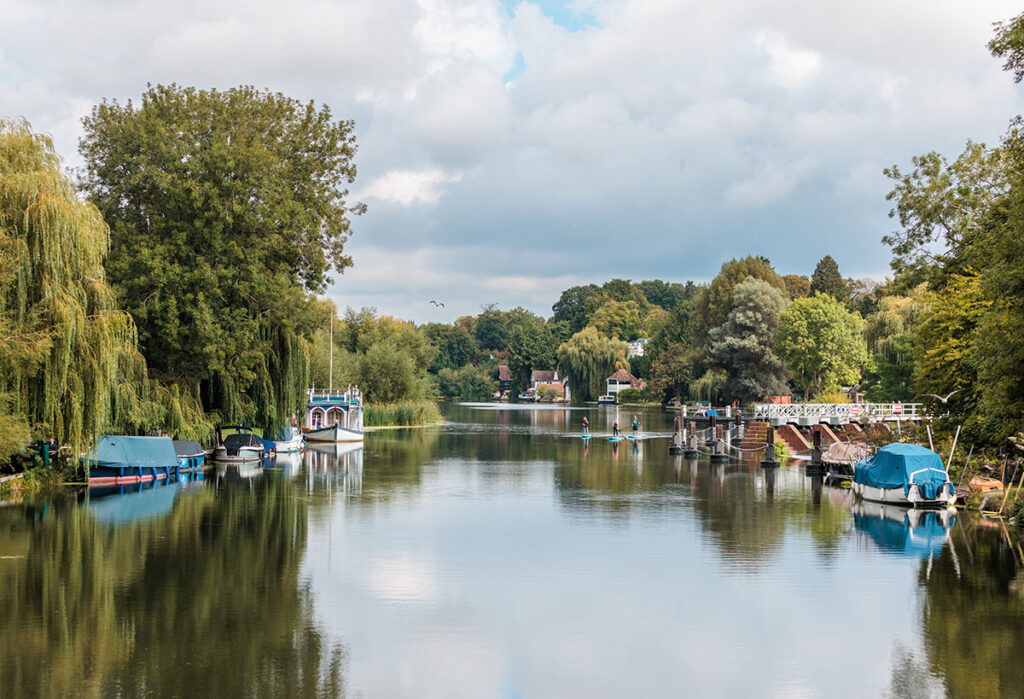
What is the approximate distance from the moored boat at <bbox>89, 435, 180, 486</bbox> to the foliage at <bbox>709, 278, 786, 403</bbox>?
201 feet

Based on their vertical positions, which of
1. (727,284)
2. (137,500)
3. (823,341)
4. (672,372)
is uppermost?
(727,284)

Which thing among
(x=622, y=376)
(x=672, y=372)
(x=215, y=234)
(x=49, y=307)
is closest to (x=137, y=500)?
(x=49, y=307)

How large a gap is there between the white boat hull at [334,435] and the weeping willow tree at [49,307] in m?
31.0

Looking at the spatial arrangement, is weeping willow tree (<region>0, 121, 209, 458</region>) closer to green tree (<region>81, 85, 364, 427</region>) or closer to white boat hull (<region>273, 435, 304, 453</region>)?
green tree (<region>81, 85, 364, 427</region>)

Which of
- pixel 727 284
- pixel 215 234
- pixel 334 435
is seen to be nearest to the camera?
pixel 215 234

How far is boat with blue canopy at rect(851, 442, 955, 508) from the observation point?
105 feet

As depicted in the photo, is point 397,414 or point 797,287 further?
point 797,287

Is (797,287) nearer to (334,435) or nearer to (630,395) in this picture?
(630,395)

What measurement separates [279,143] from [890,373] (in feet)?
125

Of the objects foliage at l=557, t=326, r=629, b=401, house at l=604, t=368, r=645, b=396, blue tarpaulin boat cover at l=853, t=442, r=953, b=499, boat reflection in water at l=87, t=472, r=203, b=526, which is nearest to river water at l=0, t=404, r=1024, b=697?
boat reflection in water at l=87, t=472, r=203, b=526

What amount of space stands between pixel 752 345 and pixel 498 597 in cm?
7324

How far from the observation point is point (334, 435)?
202ft

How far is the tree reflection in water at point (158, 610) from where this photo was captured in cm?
1330

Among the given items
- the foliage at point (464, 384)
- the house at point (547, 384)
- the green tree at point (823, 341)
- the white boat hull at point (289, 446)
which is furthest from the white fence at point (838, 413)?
the foliage at point (464, 384)
